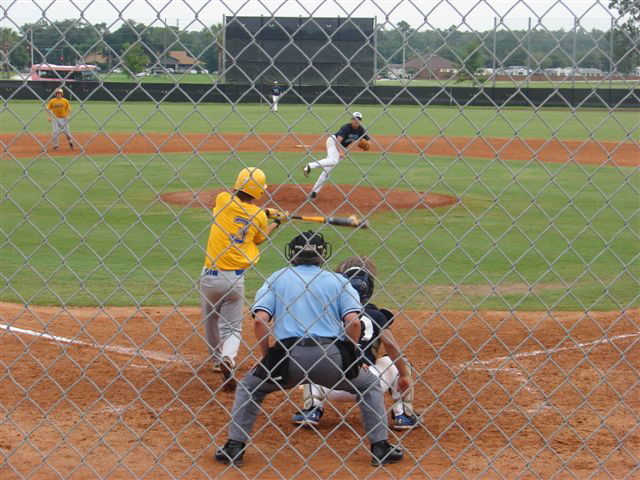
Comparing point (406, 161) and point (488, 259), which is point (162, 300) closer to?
point (488, 259)

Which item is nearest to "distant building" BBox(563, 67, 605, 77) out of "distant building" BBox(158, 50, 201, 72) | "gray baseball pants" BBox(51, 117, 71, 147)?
"distant building" BBox(158, 50, 201, 72)

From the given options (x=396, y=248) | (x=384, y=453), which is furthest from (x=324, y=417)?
(x=396, y=248)

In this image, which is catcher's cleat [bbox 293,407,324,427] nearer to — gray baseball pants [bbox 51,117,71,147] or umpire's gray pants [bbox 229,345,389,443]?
umpire's gray pants [bbox 229,345,389,443]

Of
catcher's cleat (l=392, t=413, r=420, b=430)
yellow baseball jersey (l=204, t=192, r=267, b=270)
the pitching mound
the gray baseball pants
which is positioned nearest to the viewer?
catcher's cleat (l=392, t=413, r=420, b=430)

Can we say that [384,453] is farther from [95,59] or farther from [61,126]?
[61,126]

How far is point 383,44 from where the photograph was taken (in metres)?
4.02

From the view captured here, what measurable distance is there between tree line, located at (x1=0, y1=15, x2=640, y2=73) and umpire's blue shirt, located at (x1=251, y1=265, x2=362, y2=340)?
1.71 meters

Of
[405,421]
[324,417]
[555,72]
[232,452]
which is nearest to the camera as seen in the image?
[555,72]

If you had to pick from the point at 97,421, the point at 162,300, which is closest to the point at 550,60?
the point at 97,421

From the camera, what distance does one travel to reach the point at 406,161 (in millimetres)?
25375

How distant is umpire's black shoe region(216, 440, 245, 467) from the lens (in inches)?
224

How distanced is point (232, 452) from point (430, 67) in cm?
303

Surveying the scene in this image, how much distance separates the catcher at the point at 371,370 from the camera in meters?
6.14

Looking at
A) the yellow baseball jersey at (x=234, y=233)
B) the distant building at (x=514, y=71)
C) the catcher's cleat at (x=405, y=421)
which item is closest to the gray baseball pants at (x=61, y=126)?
the yellow baseball jersey at (x=234, y=233)
